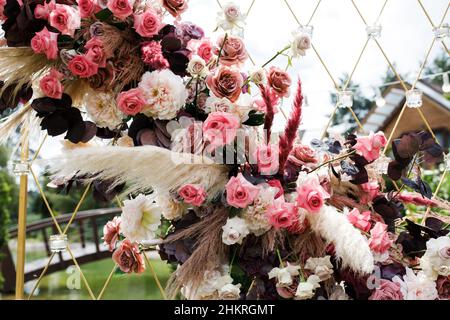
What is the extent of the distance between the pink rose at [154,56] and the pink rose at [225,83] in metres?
0.09

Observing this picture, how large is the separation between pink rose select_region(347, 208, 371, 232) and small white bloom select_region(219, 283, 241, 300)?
0.58 ft

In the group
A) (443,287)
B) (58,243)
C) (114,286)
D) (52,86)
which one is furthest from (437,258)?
(114,286)

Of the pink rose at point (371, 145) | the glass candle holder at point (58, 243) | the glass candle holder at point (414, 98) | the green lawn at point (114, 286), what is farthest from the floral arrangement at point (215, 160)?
the green lawn at point (114, 286)

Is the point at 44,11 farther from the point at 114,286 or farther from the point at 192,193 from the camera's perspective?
the point at 114,286

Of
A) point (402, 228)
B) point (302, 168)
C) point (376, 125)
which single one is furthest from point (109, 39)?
point (376, 125)

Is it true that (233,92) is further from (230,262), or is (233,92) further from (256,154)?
(230,262)

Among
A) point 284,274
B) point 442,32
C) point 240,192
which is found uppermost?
point 442,32

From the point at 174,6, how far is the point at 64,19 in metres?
0.17

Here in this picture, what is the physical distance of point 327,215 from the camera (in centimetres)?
69

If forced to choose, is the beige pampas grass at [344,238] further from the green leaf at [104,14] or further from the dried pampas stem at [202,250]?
the green leaf at [104,14]

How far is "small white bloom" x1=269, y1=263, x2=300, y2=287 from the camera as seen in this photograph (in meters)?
0.69

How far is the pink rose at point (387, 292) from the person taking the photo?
2.27 feet

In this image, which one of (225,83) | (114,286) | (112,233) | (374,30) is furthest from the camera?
(114,286)

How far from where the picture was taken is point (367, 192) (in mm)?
786
